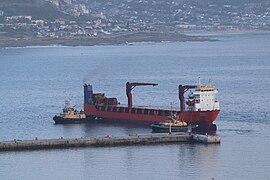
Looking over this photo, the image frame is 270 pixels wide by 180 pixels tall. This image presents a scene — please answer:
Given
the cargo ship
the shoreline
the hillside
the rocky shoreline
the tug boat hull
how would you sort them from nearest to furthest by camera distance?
the cargo ship < the tug boat hull < the shoreline < the rocky shoreline < the hillside

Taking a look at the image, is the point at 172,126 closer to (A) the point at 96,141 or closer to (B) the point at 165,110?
(B) the point at 165,110

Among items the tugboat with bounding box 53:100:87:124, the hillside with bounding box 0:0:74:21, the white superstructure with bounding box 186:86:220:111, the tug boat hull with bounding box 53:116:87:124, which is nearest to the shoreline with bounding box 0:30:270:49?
the hillside with bounding box 0:0:74:21

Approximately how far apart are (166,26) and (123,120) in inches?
5141

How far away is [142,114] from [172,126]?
518 cm

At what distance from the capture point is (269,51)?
133875mm

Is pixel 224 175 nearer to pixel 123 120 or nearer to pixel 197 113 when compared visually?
pixel 197 113

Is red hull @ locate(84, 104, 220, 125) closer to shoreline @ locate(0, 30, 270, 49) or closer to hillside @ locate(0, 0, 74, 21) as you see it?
shoreline @ locate(0, 30, 270, 49)

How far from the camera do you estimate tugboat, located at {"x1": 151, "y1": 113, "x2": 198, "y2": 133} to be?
55.2 m

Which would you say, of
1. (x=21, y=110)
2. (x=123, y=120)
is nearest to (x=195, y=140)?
(x=123, y=120)

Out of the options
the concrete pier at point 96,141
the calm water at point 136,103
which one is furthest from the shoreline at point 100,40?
the concrete pier at point 96,141

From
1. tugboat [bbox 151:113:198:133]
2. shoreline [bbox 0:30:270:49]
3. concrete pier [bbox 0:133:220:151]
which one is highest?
shoreline [bbox 0:30:270:49]

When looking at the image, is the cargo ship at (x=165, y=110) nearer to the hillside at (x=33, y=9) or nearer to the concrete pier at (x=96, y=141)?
the concrete pier at (x=96, y=141)

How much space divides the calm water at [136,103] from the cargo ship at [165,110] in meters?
0.81

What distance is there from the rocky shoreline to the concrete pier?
96.6 meters
